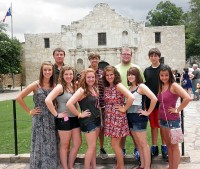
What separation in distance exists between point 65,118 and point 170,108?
162 cm

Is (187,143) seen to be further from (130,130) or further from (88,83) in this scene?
(88,83)

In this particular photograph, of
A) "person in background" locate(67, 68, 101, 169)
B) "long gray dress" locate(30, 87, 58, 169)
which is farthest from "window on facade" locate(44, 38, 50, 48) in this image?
"person in background" locate(67, 68, 101, 169)

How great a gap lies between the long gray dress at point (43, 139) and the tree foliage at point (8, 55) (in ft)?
83.8

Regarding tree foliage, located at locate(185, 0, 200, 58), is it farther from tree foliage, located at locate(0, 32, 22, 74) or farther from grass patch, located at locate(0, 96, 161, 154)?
grass patch, located at locate(0, 96, 161, 154)

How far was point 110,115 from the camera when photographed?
15.8ft

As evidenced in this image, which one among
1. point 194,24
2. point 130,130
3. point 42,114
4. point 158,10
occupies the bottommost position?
point 130,130

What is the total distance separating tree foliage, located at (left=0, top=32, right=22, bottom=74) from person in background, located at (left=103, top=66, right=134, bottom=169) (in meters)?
25.9

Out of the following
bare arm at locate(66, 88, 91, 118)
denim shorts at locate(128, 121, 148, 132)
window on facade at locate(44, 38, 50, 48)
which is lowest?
denim shorts at locate(128, 121, 148, 132)

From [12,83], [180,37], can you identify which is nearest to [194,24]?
[180,37]

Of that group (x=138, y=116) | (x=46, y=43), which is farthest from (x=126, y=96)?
(x=46, y=43)

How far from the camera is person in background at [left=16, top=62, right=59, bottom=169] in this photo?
189 inches

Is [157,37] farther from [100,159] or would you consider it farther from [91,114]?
[91,114]

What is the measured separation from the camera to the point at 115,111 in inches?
188

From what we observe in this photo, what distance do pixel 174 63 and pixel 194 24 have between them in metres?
9.78
